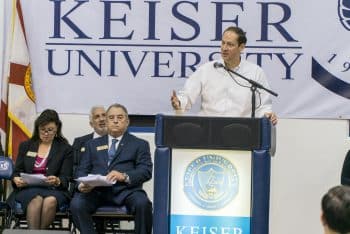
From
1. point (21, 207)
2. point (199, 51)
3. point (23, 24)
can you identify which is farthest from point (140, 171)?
point (23, 24)

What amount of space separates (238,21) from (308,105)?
95 centimetres

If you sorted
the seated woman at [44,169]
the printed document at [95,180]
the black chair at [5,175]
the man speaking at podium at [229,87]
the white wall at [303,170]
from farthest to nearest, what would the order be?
the white wall at [303,170] → the black chair at [5,175] → the seated woman at [44,169] → the printed document at [95,180] → the man speaking at podium at [229,87]

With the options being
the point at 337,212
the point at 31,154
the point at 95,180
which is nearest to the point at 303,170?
the point at 95,180

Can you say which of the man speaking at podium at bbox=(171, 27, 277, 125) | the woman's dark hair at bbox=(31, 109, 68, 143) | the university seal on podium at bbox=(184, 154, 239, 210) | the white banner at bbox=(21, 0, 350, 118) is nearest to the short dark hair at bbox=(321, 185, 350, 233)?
the university seal on podium at bbox=(184, 154, 239, 210)

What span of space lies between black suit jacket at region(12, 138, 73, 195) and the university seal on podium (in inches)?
78.1

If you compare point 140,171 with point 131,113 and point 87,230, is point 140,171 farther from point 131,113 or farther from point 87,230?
point 131,113

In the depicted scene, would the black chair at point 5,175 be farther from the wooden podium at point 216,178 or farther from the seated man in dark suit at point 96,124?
the wooden podium at point 216,178

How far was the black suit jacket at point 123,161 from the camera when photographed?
6398 millimetres

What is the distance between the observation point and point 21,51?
7547mm

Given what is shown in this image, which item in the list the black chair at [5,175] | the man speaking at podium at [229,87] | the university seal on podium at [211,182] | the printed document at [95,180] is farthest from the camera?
the black chair at [5,175]

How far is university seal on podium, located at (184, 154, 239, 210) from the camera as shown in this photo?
197 inches

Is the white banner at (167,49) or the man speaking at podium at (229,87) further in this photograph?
the white banner at (167,49)

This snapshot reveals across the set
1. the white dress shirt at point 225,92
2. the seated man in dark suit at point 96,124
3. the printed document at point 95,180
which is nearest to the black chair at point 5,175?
the seated man in dark suit at point 96,124

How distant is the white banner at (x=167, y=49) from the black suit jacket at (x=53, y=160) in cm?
77
